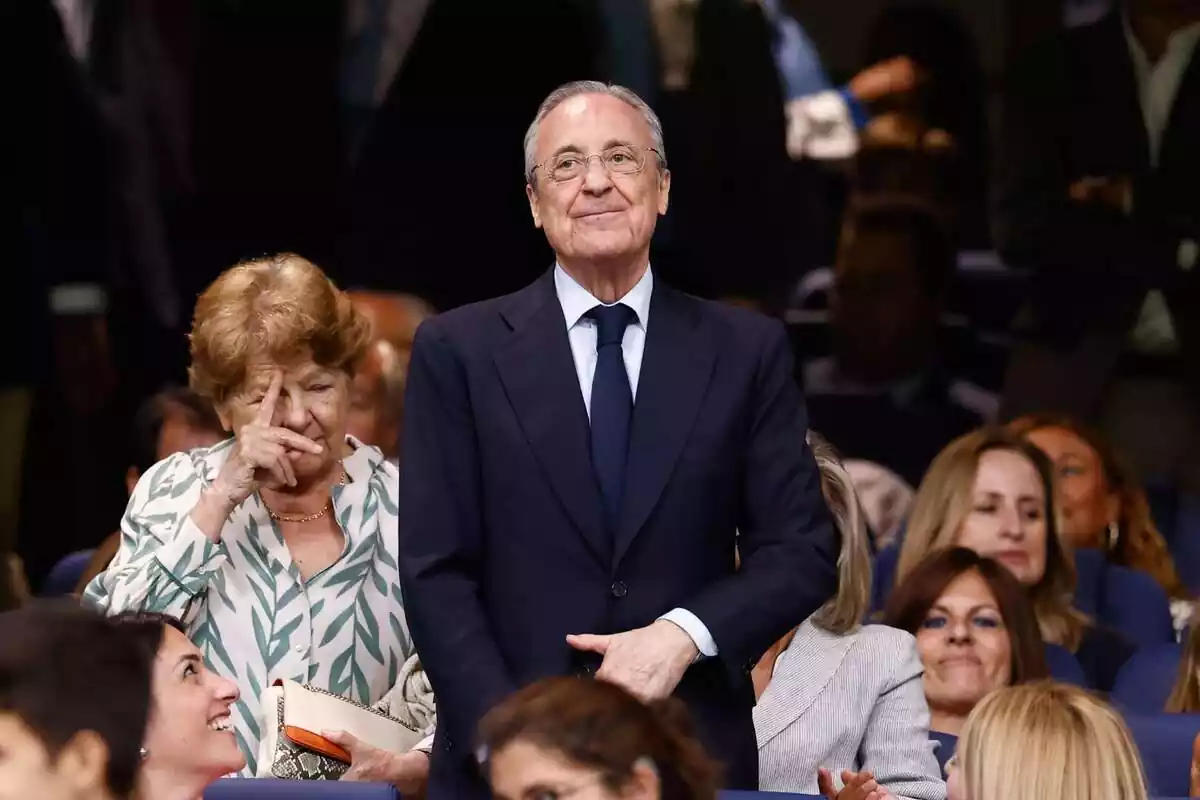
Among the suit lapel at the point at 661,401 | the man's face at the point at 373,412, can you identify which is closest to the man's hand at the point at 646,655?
the suit lapel at the point at 661,401

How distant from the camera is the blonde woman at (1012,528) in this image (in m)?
4.76

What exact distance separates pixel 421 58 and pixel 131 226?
3.36 feet

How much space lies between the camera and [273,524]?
3496 mm

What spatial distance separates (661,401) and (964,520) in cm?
216

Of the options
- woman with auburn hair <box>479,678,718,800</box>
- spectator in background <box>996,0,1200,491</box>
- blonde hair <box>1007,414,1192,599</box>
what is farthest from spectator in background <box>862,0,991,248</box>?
woman with auburn hair <box>479,678,718,800</box>

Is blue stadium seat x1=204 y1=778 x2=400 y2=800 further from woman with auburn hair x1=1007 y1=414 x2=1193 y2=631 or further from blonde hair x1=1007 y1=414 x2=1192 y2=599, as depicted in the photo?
blonde hair x1=1007 y1=414 x2=1192 y2=599

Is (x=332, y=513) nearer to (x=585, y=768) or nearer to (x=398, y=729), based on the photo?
(x=398, y=729)

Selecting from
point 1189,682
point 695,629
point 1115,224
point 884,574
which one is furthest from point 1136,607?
point 695,629

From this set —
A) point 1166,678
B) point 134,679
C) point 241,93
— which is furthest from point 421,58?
point 134,679

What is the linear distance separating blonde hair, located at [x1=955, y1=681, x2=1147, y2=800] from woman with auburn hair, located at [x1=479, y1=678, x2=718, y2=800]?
24.7 inches

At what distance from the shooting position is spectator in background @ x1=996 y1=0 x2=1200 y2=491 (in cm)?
633

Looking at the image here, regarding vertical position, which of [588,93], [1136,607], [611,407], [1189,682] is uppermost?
[588,93]

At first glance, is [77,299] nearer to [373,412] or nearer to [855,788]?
[373,412]

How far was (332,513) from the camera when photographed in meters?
3.51
